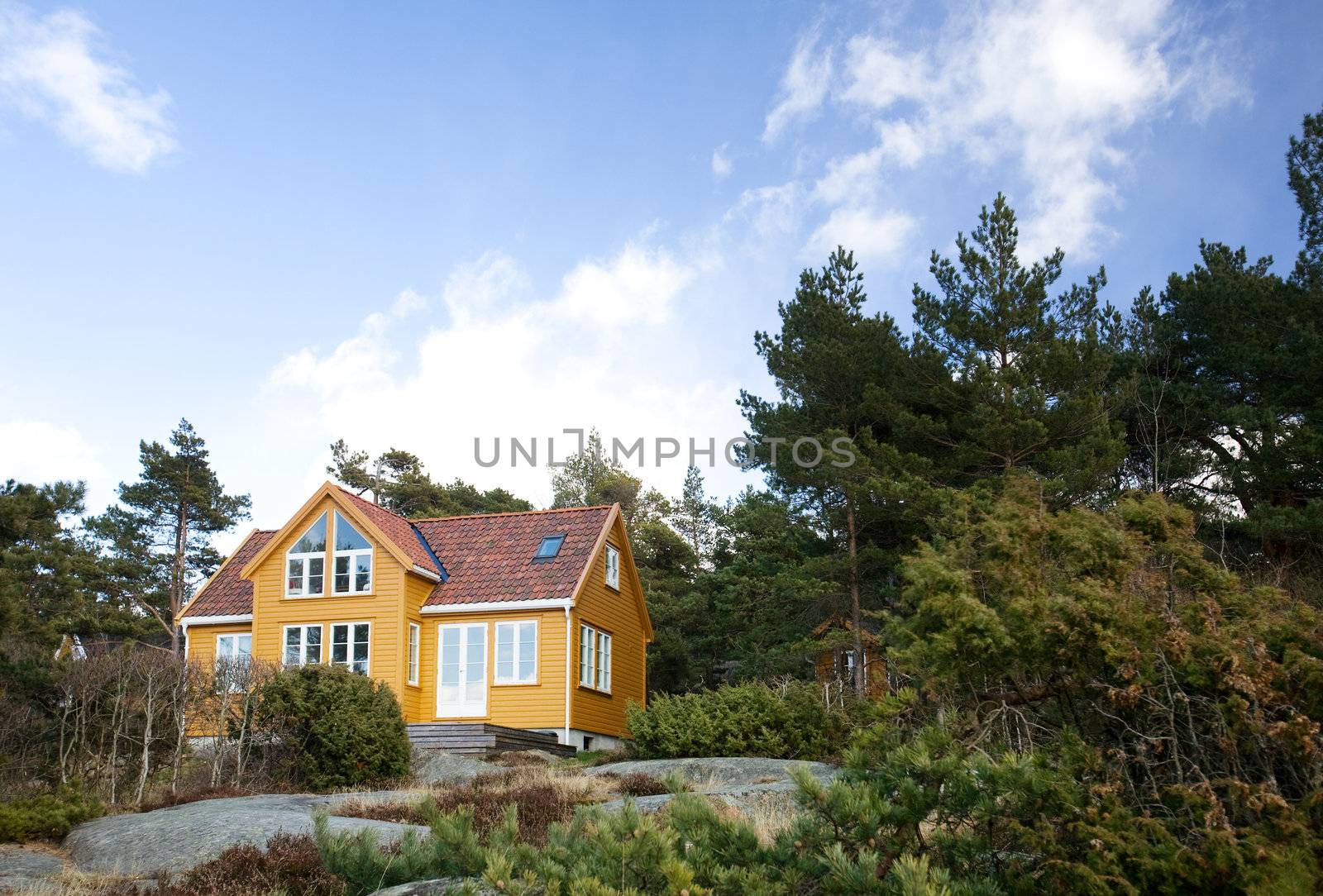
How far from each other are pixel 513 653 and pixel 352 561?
162 inches

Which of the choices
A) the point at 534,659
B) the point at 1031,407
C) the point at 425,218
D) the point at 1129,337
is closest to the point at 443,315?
the point at 425,218

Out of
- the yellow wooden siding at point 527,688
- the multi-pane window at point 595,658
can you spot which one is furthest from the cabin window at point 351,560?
the multi-pane window at point 595,658

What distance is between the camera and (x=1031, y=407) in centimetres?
2216

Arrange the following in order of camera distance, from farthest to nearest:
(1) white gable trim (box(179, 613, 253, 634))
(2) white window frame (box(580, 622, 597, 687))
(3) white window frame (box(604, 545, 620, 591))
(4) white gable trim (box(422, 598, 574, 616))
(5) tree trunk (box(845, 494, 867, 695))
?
(3) white window frame (box(604, 545, 620, 591)), (1) white gable trim (box(179, 613, 253, 634)), (5) tree trunk (box(845, 494, 867, 695)), (2) white window frame (box(580, 622, 597, 687)), (4) white gable trim (box(422, 598, 574, 616))

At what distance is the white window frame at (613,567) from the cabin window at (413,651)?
4652mm

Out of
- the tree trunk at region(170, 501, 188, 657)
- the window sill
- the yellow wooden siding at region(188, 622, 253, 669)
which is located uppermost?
the tree trunk at region(170, 501, 188, 657)

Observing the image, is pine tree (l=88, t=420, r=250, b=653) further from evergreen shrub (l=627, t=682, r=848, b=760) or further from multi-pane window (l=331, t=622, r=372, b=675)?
evergreen shrub (l=627, t=682, r=848, b=760)

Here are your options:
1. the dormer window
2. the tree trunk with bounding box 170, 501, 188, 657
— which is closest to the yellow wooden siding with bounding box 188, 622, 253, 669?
the dormer window

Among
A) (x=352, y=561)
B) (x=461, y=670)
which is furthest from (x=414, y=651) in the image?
(x=352, y=561)

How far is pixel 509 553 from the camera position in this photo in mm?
25156

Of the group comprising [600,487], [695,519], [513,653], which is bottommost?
[513,653]

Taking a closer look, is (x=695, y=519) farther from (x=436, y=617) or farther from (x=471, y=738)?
(x=471, y=738)

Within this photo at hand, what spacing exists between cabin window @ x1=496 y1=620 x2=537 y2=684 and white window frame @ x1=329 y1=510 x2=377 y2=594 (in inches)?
121

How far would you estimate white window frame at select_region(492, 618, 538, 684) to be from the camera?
914 inches
